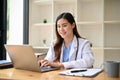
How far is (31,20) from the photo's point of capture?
4.04m

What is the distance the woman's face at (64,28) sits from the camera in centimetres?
214

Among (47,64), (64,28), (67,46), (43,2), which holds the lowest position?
(47,64)

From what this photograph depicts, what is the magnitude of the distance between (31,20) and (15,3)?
447mm

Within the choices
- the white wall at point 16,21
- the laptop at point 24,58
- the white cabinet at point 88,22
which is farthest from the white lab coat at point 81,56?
the white wall at point 16,21

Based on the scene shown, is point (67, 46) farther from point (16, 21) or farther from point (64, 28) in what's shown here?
point (16, 21)

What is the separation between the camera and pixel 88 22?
11.8ft

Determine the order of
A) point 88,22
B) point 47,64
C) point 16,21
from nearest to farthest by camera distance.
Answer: point 47,64, point 88,22, point 16,21

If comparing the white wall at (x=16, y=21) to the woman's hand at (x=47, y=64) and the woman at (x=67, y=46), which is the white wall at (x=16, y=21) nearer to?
the woman at (x=67, y=46)

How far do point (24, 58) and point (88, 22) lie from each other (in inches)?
85.3

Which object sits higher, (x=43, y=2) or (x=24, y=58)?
(x=43, y=2)

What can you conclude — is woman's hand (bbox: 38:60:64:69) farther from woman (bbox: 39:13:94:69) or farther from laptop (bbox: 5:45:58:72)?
woman (bbox: 39:13:94:69)

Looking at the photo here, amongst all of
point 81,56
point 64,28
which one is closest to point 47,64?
point 81,56

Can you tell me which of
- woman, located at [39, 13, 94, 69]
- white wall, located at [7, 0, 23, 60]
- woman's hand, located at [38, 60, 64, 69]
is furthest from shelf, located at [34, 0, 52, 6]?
woman's hand, located at [38, 60, 64, 69]

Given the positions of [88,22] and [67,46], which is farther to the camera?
[88,22]
